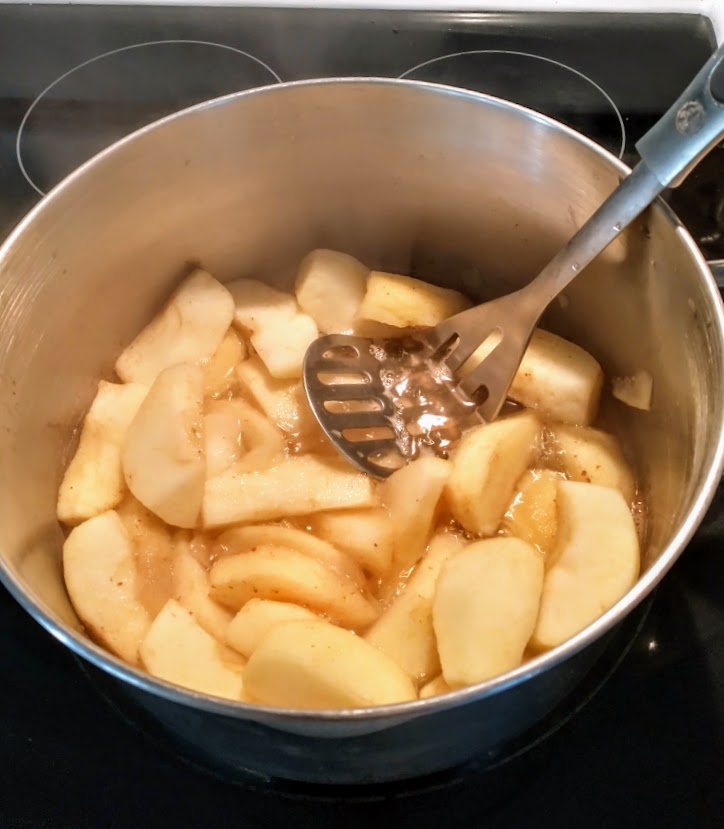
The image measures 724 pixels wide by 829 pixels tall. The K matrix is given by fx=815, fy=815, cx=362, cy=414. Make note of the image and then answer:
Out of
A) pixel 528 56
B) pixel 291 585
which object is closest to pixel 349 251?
pixel 528 56

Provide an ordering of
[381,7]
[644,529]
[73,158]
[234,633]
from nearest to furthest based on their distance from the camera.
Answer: [234,633] < [644,529] < [73,158] < [381,7]

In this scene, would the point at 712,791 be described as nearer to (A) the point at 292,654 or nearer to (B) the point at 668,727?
(B) the point at 668,727

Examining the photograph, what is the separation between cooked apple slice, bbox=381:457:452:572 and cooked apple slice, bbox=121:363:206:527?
216mm

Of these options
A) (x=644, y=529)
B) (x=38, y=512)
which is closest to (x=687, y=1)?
(x=644, y=529)

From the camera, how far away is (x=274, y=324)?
3.46 feet

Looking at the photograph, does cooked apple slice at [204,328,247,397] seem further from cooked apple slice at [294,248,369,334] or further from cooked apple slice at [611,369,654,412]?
cooked apple slice at [611,369,654,412]

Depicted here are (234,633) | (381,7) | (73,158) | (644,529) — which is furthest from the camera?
(381,7)

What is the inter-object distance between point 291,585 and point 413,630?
5.1 inches

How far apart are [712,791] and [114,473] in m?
0.70

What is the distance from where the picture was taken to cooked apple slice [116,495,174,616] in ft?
2.88

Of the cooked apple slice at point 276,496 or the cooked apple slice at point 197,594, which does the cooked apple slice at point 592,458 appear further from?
the cooked apple slice at point 197,594

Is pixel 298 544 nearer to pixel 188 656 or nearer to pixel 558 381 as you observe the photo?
pixel 188 656

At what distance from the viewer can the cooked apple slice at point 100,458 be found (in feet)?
2.99

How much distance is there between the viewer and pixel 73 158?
1136mm
